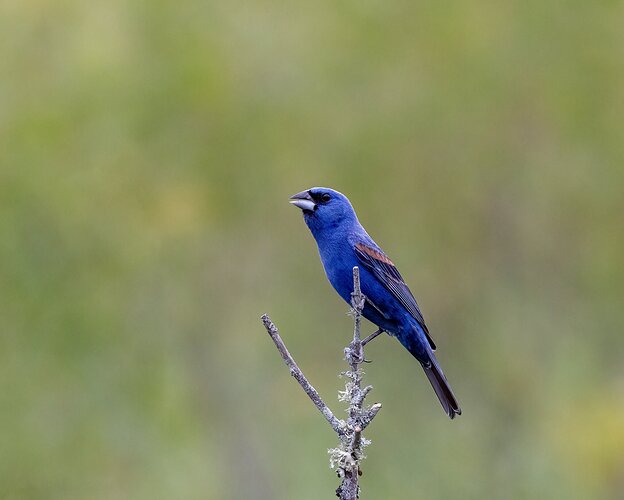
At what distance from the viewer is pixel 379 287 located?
5.46 metres

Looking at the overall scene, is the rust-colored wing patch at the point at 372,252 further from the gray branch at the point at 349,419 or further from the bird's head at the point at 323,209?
the gray branch at the point at 349,419

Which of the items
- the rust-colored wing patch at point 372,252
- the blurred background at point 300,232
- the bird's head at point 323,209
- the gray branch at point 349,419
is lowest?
the gray branch at point 349,419

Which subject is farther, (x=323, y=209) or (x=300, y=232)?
(x=300, y=232)

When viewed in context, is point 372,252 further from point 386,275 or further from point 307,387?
point 307,387

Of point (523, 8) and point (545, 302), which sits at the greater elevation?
point (523, 8)

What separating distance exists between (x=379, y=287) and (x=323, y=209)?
21.3 inches

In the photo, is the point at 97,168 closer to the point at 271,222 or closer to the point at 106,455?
the point at 271,222

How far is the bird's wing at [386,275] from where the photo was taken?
5.43m

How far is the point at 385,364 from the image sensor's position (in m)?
10.4

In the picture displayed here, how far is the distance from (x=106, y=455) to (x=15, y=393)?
0.97 metres

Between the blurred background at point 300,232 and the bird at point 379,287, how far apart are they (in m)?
4.31

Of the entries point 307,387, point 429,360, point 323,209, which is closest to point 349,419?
point 307,387

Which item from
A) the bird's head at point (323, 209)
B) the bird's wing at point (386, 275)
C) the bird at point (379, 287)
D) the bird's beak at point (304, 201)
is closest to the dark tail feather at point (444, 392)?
the bird at point (379, 287)

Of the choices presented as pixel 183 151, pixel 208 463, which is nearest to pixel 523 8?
pixel 183 151
